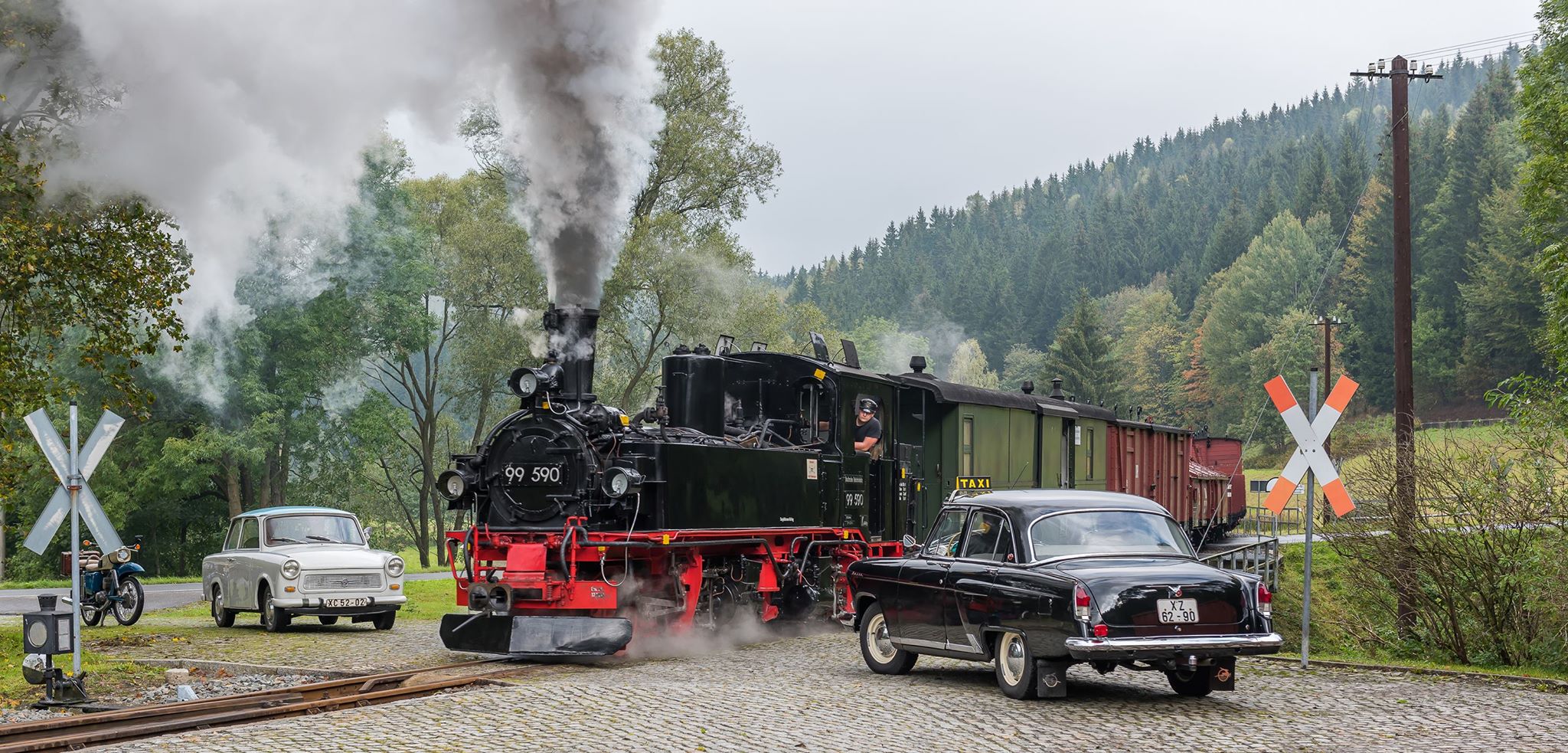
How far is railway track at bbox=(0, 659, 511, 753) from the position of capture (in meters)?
8.23

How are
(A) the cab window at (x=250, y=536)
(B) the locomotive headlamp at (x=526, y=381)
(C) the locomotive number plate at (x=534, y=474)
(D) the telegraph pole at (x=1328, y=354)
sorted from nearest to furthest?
(C) the locomotive number plate at (x=534, y=474)
(B) the locomotive headlamp at (x=526, y=381)
(D) the telegraph pole at (x=1328, y=354)
(A) the cab window at (x=250, y=536)

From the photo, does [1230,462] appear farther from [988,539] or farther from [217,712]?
[217,712]

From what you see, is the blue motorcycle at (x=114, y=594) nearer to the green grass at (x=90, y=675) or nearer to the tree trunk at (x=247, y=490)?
the green grass at (x=90, y=675)

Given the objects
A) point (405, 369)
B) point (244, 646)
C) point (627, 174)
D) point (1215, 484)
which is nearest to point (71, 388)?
point (244, 646)

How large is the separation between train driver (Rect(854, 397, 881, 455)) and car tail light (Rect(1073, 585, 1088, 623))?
6842 millimetres

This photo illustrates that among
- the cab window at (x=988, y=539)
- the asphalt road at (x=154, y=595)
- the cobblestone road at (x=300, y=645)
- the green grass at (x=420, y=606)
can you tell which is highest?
the cab window at (x=988, y=539)

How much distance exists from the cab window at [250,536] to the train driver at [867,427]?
745cm

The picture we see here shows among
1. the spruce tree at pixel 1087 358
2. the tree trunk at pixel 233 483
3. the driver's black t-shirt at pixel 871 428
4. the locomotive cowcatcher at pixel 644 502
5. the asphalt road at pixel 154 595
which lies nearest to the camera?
the locomotive cowcatcher at pixel 644 502

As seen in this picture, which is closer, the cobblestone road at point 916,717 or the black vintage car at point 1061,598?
the cobblestone road at point 916,717

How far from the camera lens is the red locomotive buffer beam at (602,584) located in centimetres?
1227

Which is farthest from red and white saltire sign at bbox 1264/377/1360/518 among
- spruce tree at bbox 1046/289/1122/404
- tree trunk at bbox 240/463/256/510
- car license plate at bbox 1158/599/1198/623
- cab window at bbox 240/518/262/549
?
spruce tree at bbox 1046/289/1122/404

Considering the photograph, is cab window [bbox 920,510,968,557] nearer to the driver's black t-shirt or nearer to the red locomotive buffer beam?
the red locomotive buffer beam

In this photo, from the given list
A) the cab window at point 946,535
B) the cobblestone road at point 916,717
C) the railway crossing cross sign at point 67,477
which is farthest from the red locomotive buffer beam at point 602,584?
the railway crossing cross sign at point 67,477

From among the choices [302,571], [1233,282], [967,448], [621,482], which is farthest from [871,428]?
[1233,282]
